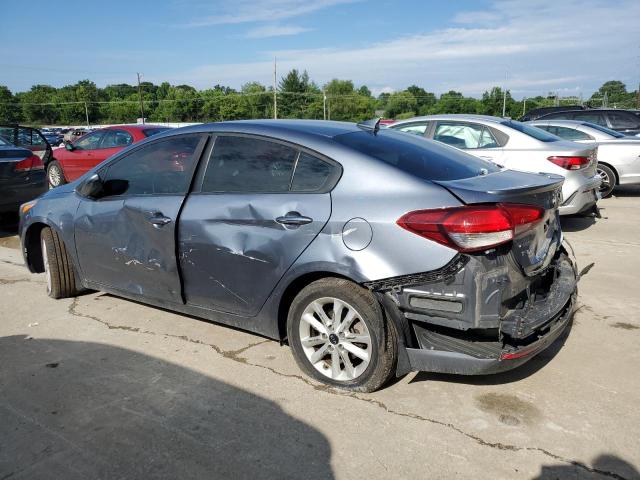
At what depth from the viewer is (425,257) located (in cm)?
292

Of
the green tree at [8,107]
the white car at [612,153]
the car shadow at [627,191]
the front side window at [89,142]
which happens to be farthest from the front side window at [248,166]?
the green tree at [8,107]

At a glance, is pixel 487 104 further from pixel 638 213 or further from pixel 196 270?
pixel 196 270

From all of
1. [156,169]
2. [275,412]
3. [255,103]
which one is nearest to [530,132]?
[156,169]

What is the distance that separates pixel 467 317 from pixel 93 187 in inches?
124

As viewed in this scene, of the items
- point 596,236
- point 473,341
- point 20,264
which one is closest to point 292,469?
point 473,341

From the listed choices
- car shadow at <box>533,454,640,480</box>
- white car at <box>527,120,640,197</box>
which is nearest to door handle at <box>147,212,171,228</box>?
car shadow at <box>533,454,640,480</box>

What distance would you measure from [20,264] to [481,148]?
20.1ft

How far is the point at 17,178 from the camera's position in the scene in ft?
27.3

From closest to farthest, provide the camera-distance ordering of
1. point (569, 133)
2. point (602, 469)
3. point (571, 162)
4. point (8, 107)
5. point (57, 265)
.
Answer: point (602, 469)
point (57, 265)
point (571, 162)
point (569, 133)
point (8, 107)

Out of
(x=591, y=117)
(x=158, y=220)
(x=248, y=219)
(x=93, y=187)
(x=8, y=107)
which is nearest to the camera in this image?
(x=248, y=219)

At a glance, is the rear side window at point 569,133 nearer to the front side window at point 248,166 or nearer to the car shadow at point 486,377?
the car shadow at point 486,377

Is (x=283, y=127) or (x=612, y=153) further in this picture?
(x=612, y=153)

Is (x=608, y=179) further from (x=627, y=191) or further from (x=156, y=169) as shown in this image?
(x=156, y=169)

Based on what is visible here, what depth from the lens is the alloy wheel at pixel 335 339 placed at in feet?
10.6
